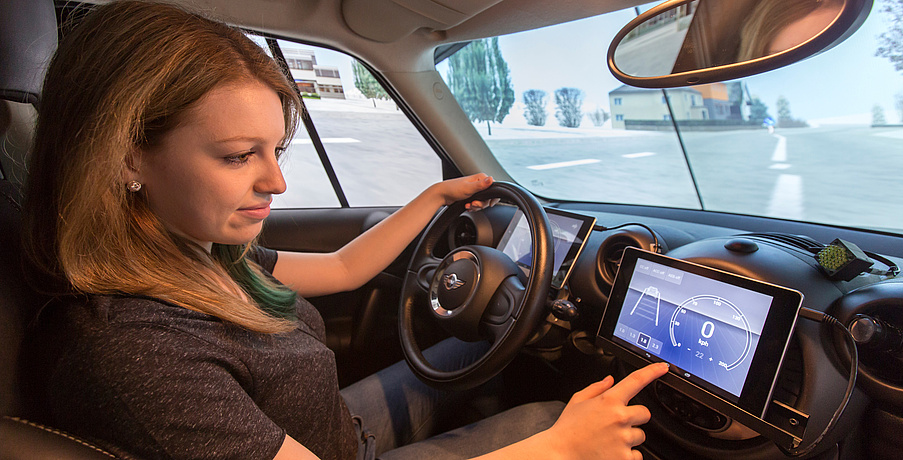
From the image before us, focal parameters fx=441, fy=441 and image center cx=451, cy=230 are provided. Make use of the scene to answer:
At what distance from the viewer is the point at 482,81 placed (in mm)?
3703

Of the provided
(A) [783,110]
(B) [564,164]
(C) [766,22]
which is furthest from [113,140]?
(B) [564,164]

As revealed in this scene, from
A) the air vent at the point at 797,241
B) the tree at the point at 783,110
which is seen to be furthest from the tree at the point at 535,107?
the air vent at the point at 797,241

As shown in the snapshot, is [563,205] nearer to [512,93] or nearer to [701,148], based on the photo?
[701,148]

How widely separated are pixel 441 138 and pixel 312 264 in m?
1.38

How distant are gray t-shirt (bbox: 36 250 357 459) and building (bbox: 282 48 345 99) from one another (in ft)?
6.01

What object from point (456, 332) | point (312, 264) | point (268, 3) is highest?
point (268, 3)

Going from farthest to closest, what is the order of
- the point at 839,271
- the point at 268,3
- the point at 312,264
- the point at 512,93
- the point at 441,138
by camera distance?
the point at 512,93
the point at 441,138
the point at 268,3
the point at 312,264
the point at 839,271

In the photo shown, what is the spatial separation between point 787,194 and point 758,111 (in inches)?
25.0

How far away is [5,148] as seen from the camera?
89 cm

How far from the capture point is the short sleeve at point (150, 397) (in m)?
0.63

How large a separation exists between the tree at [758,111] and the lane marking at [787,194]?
485mm

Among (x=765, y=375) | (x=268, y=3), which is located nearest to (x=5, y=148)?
(x=268, y=3)

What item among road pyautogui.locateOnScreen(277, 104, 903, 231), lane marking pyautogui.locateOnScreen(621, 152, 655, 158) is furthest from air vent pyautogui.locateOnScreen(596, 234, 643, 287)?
lane marking pyautogui.locateOnScreen(621, 152, 655, 158)

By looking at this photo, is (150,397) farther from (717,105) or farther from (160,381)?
(717,105)
